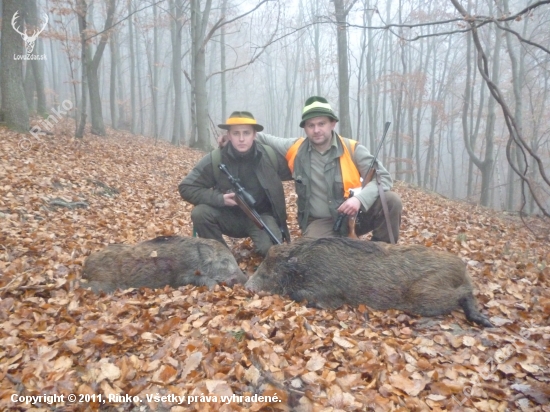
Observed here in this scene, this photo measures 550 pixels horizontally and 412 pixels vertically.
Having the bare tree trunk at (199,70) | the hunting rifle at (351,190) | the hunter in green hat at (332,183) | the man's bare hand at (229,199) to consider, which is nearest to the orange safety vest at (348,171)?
the hunter in green hat at (332,183)

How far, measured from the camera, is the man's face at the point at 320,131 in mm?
4375

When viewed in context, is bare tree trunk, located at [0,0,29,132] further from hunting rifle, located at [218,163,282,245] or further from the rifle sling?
the rifle sling

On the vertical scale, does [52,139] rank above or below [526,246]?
above

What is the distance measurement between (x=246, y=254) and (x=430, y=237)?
9.71 ft

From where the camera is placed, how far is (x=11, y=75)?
9.62 meters

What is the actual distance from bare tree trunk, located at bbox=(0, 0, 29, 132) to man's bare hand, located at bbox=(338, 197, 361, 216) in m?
9.48

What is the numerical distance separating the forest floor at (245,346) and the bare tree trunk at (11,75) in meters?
6.14

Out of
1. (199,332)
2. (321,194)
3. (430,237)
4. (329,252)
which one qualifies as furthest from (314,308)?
(430,237)

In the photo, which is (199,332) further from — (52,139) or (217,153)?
(52,139)

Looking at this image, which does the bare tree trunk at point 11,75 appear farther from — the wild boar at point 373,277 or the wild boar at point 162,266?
the wild boar at point 373,277

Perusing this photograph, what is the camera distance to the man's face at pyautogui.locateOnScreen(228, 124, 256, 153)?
15.1 feet

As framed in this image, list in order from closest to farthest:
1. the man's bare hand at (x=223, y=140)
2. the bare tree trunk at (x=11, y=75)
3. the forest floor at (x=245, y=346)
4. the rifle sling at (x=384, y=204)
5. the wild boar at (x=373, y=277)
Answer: the forest floor at (x=245, y=346) → the wild boar at (x=373, y=277) → the rifle sling at (x=384, y=204) → the man's bare hand at (x=223, y=140) → the bare tree trunk at (x=11, y=75)

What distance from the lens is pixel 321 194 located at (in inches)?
183

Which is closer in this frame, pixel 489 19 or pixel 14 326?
pixel 14 326
